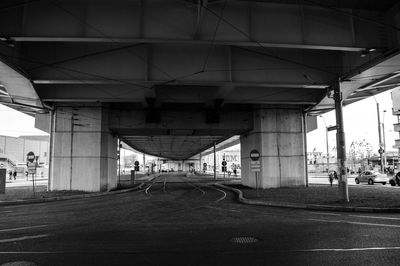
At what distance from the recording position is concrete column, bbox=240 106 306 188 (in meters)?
29.1

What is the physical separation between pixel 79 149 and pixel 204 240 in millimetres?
21369

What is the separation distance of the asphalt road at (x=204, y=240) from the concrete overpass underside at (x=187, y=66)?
24.1 ft

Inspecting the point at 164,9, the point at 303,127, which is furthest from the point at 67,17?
the point at 303,127

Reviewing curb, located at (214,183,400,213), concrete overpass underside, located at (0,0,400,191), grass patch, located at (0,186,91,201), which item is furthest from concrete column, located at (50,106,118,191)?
curb, located at (214,183,400,213)

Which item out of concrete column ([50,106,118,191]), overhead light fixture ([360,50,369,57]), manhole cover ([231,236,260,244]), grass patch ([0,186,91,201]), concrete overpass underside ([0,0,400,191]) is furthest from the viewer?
concrete column ([50,106,118,191])

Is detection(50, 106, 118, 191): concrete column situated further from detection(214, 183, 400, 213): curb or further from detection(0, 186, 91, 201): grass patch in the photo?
detection(214, 183, 400, 213): curb

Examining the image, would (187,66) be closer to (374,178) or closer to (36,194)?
(36,194)

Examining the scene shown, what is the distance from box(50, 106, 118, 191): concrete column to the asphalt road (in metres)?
14.3

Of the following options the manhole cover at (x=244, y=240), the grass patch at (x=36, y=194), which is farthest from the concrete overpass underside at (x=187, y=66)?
the manhole cover at (x=244, y=240)

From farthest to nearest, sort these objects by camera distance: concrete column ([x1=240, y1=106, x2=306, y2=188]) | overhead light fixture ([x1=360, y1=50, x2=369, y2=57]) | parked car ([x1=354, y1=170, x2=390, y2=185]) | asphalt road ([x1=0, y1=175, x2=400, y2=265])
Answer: parked car ([x1=354, y1=170, x2=390, y2=185]) < concrete column ([x1=240, y1=106, x2=306, y2=188]) < overhead light fixture ([x1=360, y1=50, x2=369, y2=57]) < asphalt road ([x1=0, y1=175, x2=400, y2=265])

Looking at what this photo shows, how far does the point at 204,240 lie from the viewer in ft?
Answer: 29.5

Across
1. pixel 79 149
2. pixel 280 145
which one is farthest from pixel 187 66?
pixel 79 149

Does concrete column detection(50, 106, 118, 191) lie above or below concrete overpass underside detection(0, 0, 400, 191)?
below

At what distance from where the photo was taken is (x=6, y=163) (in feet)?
271
